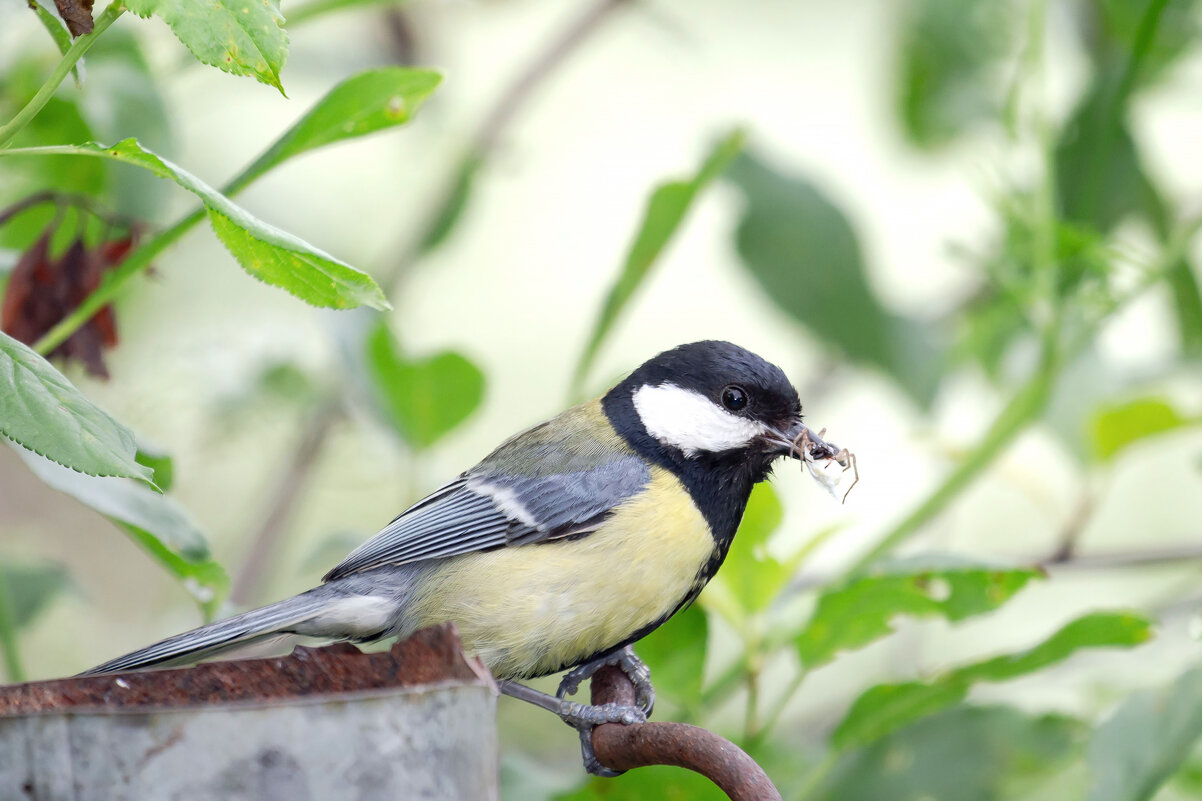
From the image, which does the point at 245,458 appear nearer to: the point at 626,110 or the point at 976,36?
the point at 626,110

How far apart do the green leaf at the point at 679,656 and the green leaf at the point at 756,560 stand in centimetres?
6

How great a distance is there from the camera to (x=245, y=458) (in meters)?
2.95

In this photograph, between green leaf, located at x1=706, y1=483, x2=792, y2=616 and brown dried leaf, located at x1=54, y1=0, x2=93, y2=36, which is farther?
green leaf, located at x1=706, y1=483, x2=792, y2=616

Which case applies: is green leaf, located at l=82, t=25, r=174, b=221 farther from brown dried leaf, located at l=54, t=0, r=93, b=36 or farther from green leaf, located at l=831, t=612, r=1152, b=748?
green leaf, located at l=831, t=612, r=1152, b=748

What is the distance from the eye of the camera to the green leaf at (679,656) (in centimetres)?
125

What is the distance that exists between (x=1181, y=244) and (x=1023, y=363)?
0.61 meters

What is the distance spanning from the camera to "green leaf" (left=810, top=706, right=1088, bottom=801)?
5.10ft

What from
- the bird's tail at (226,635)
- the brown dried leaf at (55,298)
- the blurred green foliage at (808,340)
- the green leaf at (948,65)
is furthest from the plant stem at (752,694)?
the green leaf at (948,65)

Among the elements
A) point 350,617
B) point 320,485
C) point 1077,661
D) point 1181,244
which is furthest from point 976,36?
point 350,617

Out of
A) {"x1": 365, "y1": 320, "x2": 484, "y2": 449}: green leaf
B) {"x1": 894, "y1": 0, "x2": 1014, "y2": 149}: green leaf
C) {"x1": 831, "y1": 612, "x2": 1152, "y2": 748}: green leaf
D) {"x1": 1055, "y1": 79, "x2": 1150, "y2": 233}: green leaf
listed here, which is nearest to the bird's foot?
{"x1": 831, "y1": 612, "x2": 1152, "y2": 748}: green leaf

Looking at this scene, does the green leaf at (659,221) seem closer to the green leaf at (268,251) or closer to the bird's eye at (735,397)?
the bird's eye at (735,397)

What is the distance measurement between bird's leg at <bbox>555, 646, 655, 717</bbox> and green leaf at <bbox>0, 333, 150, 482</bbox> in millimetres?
676

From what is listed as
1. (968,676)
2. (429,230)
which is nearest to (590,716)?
(968,676)

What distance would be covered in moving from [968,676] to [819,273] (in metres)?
0.75
